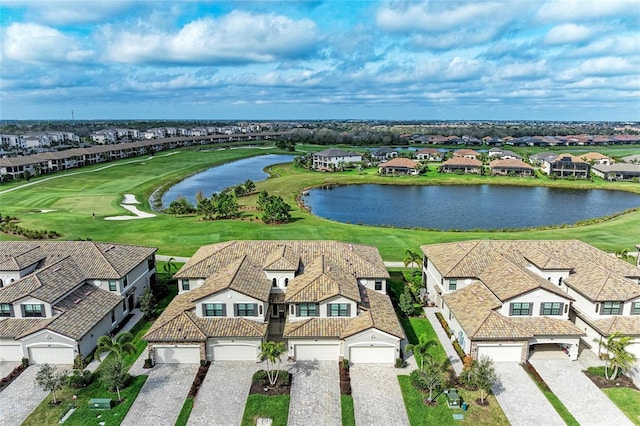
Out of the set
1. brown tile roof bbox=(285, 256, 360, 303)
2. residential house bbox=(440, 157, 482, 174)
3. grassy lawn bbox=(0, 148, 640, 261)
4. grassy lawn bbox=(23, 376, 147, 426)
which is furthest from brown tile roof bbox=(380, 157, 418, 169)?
grassy lawn bbox=(23, 376, 147, 426)

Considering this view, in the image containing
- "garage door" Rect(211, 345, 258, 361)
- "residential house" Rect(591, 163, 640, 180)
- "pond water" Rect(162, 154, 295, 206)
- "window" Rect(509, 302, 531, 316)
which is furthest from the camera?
"residential house" Rect(591, 163, 640, 180)

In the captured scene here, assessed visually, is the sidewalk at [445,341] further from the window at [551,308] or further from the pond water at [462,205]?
the pond water at [462,205]

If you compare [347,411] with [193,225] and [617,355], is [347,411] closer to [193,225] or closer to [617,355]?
[617,355]

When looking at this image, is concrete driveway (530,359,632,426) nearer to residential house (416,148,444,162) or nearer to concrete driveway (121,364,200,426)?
concrete driveway (121,364,200,426)

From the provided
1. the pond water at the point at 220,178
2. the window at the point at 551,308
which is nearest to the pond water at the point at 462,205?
the pond water at the point at 220,178

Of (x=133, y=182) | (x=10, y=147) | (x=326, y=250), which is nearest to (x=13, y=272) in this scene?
(x=326, y=250)

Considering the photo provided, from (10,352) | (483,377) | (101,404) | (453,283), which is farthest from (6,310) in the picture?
(453,283)
